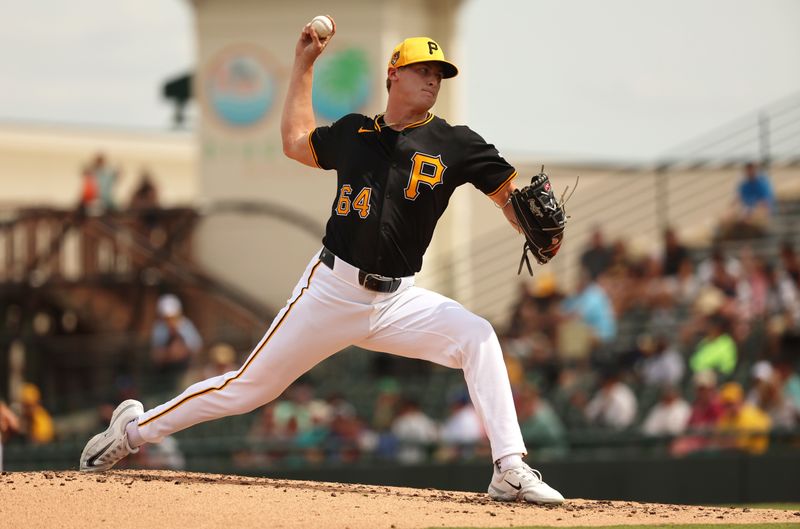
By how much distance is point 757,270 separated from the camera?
13.8m

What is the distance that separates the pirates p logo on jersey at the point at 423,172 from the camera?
627cm

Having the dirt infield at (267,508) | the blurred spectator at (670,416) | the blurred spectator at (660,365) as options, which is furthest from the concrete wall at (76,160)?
the dirt infield at (267,508)

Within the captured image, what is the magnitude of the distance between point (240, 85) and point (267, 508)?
13.4 metres

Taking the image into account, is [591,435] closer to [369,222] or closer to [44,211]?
[369,222]

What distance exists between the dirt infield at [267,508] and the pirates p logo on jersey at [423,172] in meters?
1.38

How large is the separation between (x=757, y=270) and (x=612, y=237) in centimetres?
411

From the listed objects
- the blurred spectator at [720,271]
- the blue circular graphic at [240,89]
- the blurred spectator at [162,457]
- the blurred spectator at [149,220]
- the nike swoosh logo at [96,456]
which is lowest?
the blurred spectator at [162,457]

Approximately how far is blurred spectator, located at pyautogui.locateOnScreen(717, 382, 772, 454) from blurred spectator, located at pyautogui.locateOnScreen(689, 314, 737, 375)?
3.03 ft

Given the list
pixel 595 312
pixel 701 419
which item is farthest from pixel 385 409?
pixel 701 419

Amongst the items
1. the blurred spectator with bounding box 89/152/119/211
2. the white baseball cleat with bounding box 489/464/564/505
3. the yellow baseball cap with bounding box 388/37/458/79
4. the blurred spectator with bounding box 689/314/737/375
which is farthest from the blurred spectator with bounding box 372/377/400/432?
the yellow baseball cap with bounding box 388/37/458/79

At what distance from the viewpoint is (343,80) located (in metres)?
18.5

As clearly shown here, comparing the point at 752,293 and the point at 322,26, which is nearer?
the point at 322,26

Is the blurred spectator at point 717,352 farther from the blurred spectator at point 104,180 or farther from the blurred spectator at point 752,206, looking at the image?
the blurred spectator at point 104,180

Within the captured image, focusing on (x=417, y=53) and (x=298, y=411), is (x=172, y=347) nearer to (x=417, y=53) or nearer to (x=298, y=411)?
(x=298, y=411)
